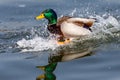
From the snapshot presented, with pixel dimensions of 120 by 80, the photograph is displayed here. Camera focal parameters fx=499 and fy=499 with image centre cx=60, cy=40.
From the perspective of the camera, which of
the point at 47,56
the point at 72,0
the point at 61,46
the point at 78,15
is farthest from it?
the point at 72,0

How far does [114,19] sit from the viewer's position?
9469 mm

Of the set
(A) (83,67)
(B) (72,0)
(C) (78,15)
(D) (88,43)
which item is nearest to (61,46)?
(D) (88,43)

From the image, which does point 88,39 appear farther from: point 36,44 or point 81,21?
point 36,44

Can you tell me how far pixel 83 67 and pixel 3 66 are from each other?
45.0 inches

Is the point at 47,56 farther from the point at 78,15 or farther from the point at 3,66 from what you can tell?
the point at 78,15

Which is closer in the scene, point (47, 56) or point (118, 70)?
point (118, 70)

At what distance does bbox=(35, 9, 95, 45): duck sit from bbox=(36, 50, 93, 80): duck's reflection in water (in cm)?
53

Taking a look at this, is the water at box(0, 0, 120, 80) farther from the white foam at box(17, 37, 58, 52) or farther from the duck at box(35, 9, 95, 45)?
the duck at box(35, 9, 95, 45)

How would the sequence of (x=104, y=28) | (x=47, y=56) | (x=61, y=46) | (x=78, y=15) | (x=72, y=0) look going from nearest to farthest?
1. (x=47, y=56)
2. (x=61, y=46)
3. (x=104, y=28)
4. (x=78, y=15)
5. (x=72, y=0)

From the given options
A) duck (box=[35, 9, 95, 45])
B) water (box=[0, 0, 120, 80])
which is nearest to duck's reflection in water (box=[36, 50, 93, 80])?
water (box=[0, 0, 120, 80])

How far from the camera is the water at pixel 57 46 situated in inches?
268

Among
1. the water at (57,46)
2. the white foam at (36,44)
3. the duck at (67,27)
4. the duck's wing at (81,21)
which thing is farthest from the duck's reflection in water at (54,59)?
the duck's wing at (81,21)

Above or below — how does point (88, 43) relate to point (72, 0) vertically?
below

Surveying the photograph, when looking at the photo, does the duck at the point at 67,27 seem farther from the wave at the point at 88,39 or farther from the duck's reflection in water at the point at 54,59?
the duck's reflection in water at the point at 54,59
